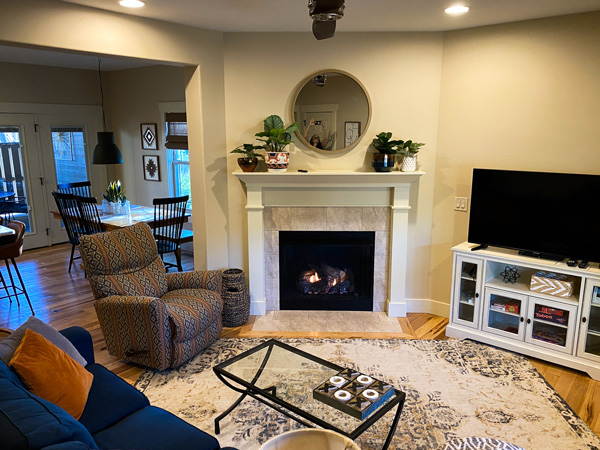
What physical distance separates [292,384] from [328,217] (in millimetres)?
2060

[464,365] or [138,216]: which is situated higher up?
[138,216]

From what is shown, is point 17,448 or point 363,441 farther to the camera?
point 363,441

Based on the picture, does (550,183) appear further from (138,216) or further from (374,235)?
(138,216)

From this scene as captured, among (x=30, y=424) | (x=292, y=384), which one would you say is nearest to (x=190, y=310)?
(x=292, y=384)

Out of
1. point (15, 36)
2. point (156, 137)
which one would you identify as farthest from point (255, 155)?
point (156, 137)

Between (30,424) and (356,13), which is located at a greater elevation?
(356,13)

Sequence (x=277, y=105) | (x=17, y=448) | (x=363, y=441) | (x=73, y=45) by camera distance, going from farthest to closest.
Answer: (x=277, y=105), (x=73, y=45), (x=363, y=441), (x=17, y=448)

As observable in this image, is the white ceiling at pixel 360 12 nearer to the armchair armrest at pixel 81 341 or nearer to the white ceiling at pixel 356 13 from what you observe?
the white ceiling at pixel 356 13

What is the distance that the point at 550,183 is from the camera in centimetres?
340

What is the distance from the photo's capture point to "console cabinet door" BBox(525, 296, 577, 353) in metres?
3.32

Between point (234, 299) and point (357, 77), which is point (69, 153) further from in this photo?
point (357, 77)

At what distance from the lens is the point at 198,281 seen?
3.75m

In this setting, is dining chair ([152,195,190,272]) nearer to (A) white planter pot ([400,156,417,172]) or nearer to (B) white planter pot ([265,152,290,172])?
(B) white planter pot ([265,152,290,172])

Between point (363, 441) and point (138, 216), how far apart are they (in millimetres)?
3888
